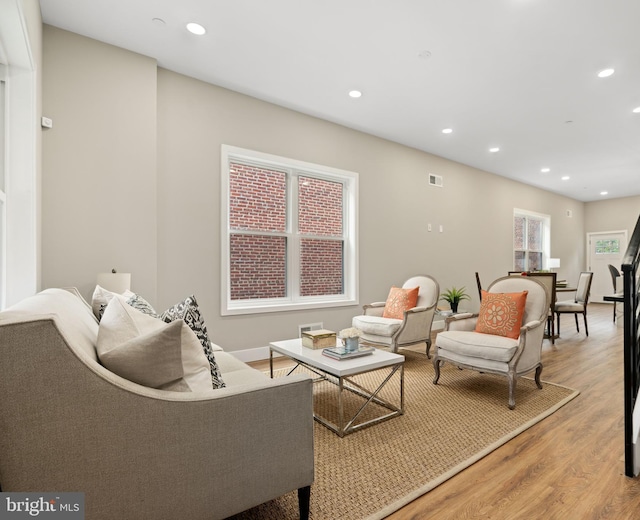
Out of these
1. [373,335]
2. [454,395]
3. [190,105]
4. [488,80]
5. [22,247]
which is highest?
[488,80]

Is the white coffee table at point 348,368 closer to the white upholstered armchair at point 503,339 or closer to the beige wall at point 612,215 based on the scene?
the white upholstered armchair at point 503,339

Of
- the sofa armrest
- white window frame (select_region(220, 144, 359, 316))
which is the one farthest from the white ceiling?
the sofa armrest

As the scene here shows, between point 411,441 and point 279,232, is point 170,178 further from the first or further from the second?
point 411,441

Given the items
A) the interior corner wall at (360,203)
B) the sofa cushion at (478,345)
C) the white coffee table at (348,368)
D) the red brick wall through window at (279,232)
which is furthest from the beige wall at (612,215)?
the white coffee table at (348,368)

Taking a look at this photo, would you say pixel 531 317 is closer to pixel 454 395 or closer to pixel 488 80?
pixel 454 395

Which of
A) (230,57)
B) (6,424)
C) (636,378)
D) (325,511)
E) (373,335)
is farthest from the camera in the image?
(373,335)

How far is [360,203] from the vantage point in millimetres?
5000

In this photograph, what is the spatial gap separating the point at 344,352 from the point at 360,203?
2.91 meters

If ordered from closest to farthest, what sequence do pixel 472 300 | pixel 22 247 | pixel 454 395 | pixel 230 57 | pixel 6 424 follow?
pixel 6 424, pixel 22 247, pixel 454 395, pixel 230 57, pixel 472 300

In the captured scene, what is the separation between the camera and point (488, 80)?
3.61 m

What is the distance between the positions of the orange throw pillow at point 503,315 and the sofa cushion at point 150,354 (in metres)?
2.57

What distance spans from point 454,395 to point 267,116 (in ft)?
11.5

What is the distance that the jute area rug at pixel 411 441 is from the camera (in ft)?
5.39

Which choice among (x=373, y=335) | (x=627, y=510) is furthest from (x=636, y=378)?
(x=373, y=335)
